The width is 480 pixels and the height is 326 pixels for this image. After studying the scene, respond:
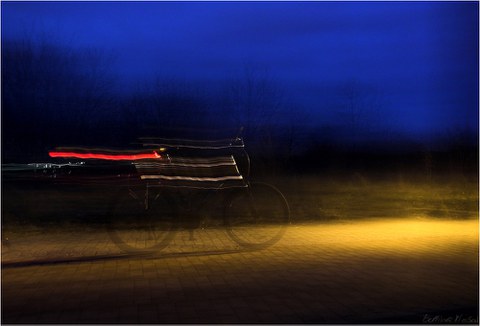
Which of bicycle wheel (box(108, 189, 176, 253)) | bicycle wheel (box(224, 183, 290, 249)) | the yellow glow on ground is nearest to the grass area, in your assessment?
bicycle wheel (box(224, 183, 290, 249))

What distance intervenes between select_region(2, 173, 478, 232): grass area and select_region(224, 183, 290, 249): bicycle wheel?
0.35 metres

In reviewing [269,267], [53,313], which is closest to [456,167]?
[269,267]

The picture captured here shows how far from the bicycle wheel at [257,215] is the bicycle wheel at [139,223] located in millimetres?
1077

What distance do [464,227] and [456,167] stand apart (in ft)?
21.4

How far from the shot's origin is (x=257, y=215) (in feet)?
35.7

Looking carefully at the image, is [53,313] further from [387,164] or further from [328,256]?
[387,164]

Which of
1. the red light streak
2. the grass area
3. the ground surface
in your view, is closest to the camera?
the ground surface

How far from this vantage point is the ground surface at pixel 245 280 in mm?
5719

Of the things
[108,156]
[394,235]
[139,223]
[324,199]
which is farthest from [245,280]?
[324,199]

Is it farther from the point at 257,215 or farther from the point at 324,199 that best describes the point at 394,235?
the point at 324,199

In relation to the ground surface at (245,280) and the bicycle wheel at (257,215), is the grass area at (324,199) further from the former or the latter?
the ground surface at (245,280)

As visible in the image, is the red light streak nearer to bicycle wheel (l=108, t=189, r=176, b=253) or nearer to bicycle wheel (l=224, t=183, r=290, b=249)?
bicycle wheel (l=108, t=189, r=176, b=253)

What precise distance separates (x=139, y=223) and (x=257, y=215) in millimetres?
2244

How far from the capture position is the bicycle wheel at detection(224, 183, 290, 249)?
30.8ft
